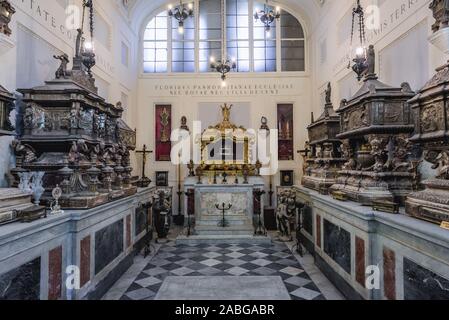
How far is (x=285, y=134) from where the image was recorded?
29.2 feet

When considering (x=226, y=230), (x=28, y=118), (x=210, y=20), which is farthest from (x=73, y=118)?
(x=210, y=20)

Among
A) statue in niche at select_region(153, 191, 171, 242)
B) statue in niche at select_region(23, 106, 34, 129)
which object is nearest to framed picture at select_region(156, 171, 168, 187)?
statue in niche at select_region(153, 191, 171, 242)

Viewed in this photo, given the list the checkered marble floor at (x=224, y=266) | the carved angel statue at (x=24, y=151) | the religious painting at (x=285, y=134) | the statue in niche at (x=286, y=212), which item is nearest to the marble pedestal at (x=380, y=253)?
the checkered marble floor at (x=224, y=266)

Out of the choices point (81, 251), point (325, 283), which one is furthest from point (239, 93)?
point (81, 251)

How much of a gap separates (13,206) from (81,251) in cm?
90

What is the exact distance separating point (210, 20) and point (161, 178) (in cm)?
514

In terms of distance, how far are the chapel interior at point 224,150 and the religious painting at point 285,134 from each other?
0.04 meters

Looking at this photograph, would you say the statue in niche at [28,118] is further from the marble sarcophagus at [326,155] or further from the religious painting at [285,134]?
the religious painting at [285,134]

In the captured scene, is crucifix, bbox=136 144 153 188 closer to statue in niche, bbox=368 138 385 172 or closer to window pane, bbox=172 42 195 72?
window pane, bbox=172 42 195 72

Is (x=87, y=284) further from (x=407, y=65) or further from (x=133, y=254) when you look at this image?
(x=407, y=65)

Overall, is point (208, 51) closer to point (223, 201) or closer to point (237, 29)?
point (237, 29)

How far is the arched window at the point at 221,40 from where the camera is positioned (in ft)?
30.0

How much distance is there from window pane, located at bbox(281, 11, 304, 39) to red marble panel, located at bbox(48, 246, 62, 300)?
8615 mm
